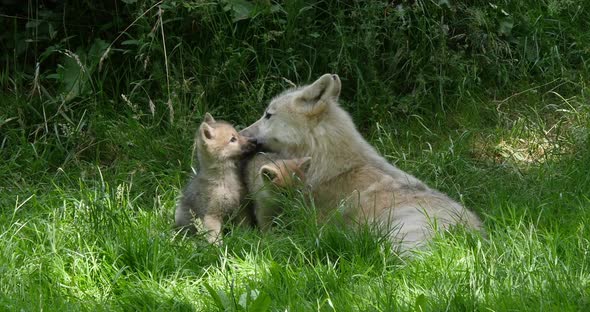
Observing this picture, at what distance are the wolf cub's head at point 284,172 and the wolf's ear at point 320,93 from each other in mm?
532

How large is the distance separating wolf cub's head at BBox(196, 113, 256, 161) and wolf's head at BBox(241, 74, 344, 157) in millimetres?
310

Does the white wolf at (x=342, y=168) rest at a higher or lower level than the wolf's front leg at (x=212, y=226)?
higher

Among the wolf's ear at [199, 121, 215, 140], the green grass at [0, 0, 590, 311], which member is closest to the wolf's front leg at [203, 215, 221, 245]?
the green grass at [0, 0, 590, 311]

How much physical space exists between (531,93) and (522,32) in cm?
76

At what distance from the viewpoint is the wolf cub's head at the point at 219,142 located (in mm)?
6535

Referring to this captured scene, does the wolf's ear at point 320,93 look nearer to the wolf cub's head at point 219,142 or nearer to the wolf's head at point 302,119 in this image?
the wolf's head at point 302,119

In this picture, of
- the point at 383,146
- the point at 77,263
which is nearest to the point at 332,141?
the point at 383,146

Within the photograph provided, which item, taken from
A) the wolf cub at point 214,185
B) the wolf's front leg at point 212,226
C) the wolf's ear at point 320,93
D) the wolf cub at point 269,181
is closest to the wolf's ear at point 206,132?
the wolf cub at point 214,185

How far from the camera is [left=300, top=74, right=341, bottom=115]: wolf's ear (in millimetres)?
7020

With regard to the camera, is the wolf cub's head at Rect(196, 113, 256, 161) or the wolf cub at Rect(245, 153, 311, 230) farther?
the wolf cub's head at Rect(196, 113, 256, 161)

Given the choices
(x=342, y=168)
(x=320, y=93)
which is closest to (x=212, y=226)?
(x=342, y=168)

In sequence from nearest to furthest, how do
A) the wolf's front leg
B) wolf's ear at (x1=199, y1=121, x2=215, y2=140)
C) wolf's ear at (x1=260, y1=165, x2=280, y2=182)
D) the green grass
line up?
the green grass < the wolf's front leg < wolf's ear at (x1=260, y1=165, x2=280, y2=182) < wolf's ear at (x1=199, y1=121, x2=215, y2=140)

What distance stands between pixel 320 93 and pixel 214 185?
3.56 feet

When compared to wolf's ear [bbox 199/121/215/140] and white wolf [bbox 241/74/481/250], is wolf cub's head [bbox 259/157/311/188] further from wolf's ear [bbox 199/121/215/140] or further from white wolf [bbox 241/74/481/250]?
wolf's ear [bbox 199/121/215/140]
